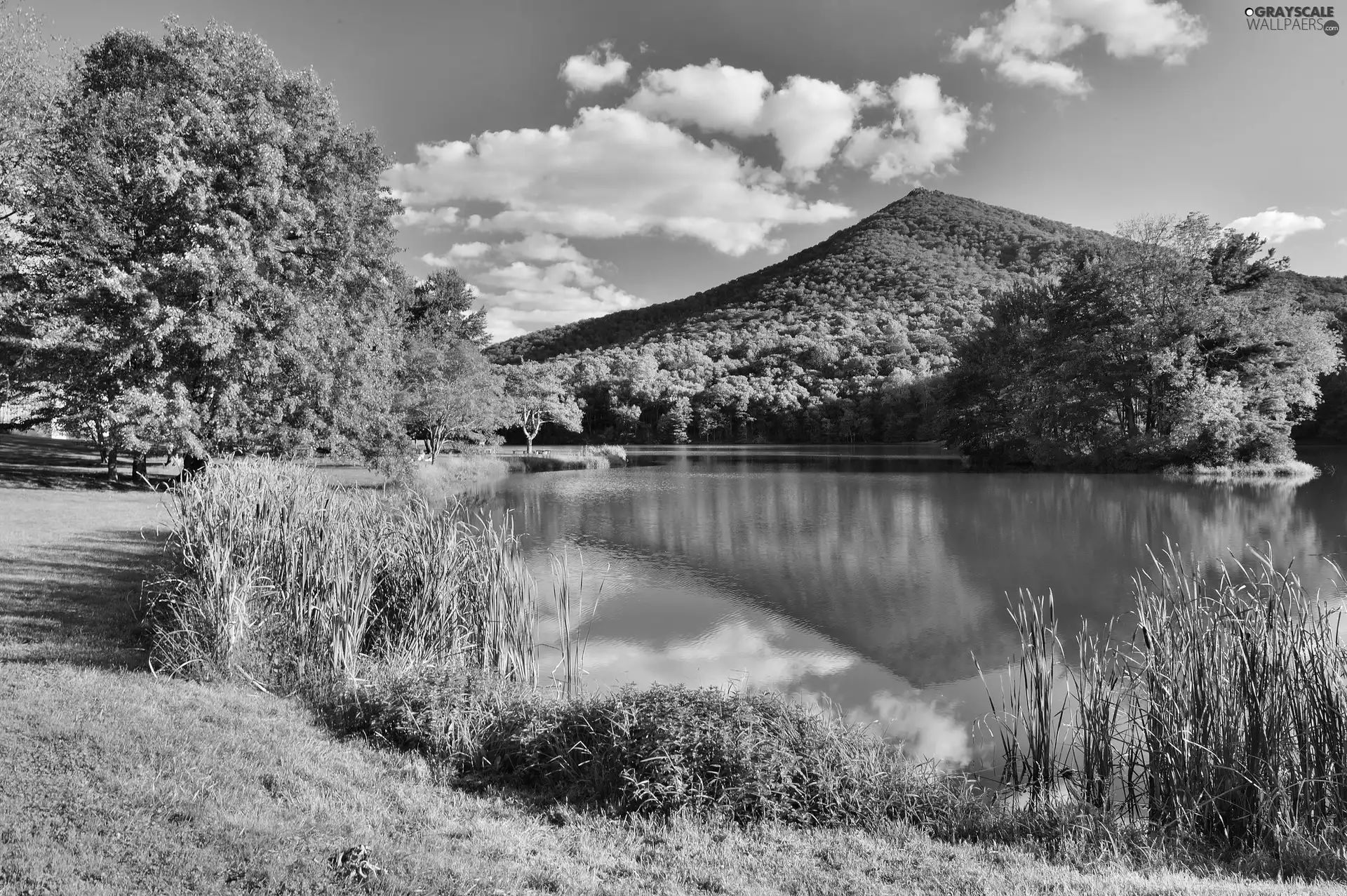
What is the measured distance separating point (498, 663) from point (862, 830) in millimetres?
3896

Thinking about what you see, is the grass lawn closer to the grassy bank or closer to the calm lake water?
the grassy bank

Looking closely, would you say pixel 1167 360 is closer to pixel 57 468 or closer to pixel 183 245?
pixel 183 245

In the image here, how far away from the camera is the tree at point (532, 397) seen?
4722cm

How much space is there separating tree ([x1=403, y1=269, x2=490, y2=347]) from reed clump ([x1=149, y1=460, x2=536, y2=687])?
2938cm

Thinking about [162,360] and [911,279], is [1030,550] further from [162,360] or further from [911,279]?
[911,279]

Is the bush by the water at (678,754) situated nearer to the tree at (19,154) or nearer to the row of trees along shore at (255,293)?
the row of trees along shore at (255,293)

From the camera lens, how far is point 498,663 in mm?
7125

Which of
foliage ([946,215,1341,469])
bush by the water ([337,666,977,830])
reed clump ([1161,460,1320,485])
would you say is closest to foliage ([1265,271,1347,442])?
foliage ([946,215,1341,469])

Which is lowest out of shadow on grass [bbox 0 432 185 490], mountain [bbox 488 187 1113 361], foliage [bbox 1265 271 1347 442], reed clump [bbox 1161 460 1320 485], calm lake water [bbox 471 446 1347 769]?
calm lake water [bbox 471 446 1347 769]

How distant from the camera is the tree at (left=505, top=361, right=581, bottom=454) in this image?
47219 millimetres

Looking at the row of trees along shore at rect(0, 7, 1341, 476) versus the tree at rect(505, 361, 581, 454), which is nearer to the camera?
the row of trees along shore at rect(0, 7, 1341, 476)

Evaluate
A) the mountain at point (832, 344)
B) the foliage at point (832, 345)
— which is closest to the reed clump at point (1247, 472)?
the foliage at point (832, 345)

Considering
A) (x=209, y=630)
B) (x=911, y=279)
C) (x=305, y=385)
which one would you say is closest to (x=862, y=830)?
(x=209, y=630)

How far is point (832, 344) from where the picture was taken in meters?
86.7
